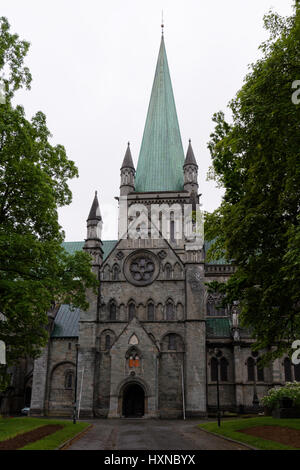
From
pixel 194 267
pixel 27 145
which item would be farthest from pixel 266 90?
pixel 194 267

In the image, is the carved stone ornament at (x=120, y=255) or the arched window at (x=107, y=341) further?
the carved stone ornament at (x=120, y=255)

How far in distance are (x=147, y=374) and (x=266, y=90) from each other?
26649 mm

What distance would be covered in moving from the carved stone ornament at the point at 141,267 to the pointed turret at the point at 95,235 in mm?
2829

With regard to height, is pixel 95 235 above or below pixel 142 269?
above

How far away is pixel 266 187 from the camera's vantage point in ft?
59.2

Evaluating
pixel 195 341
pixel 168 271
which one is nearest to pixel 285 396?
pixel 195 341

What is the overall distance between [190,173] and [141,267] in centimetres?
1582

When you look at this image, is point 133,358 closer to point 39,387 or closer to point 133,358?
point 133,358

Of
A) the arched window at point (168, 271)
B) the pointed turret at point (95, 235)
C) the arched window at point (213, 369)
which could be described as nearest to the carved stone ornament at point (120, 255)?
the pointed turret at point (95, 235)

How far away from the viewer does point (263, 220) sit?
1772 cm

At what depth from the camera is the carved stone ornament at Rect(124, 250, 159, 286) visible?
132 ft

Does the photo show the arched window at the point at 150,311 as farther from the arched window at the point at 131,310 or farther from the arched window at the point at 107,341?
the arched window at the point at 107,341

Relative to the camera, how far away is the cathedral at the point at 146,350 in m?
36.4

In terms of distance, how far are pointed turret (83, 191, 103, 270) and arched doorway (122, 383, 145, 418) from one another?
11.3 metres
